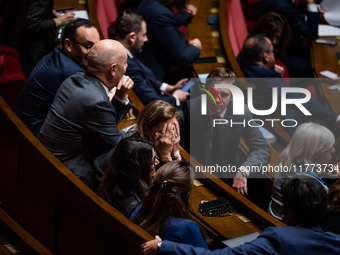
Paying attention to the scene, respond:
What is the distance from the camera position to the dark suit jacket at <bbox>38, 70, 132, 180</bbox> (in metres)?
2.28

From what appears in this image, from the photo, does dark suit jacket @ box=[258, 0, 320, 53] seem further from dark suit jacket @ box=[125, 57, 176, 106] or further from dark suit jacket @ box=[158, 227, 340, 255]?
dark suit jacket @ box=[158, 227, 340, 255]

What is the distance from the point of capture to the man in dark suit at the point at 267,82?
3.37 m

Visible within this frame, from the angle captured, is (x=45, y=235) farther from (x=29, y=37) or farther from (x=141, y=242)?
(x=29, y=37)

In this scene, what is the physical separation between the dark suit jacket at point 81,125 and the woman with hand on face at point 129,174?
0.95ft

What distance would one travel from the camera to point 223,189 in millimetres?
2357

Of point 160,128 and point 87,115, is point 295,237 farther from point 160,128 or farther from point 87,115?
point 87,115

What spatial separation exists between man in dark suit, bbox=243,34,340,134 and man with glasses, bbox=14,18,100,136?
115 centimetres

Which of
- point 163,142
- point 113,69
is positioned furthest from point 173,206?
point 113,69

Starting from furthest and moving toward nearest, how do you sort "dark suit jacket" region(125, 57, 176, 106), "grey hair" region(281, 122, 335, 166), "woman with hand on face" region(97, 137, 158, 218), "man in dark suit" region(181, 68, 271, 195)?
"dark suit jacket" region(125, 57, 176, 106) < "man in dark suit" region(181, 68, 271, 195) < "grey hair" region(281, 122, 335, 166) < "woman with hand on face" region(97, 137, 158, 218)

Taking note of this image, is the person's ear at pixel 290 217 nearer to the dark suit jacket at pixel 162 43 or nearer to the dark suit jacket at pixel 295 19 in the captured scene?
the dark suit jacket at pixel 162 43

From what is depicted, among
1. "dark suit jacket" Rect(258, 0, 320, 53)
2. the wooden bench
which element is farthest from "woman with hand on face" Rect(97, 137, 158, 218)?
"dark suit jacket" Rect(258, 0, 320, 53)

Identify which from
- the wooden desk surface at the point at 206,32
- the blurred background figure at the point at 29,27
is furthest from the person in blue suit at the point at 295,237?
the wooden desk surface at the point at 206,32

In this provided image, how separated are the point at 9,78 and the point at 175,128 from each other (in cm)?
97

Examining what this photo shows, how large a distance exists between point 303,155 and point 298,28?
1898 mm
